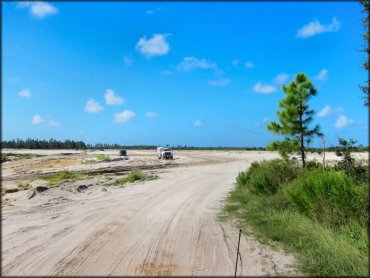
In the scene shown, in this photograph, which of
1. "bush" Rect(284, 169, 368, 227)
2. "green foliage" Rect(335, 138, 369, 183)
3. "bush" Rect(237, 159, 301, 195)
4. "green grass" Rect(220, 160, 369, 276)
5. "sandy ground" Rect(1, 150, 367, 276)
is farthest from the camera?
"bush" Rect(237, 159, 301, 195)

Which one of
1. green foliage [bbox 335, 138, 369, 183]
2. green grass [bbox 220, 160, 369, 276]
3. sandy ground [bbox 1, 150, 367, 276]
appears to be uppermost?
green foliage [bbox 335, 138, 369, 183]

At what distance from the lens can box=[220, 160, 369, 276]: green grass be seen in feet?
26.3

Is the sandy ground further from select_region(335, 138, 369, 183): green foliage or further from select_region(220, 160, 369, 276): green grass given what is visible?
select_region(335, 138, 369, 183): green foliage

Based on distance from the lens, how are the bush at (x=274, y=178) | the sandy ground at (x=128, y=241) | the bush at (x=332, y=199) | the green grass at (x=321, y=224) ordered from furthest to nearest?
the bush at (x=274, y=178)
the bush at (x=332, y=199)
the sandy ground at (x=128, y=241)
the green grass at (x=321, y=224)

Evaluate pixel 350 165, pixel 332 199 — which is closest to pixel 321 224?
pixel 332 199

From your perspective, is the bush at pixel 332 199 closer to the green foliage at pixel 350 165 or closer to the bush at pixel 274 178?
the green foliage at pixel 350 165

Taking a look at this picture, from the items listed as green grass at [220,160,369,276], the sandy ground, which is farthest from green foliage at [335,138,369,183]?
the sandy ground

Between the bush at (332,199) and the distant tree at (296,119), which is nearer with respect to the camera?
the bush at (332,199)

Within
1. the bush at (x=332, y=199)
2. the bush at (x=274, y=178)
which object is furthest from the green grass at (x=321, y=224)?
the bush at (x=274, y=178)

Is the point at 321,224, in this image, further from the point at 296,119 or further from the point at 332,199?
the point at 296,119

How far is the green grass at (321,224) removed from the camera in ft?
26.3

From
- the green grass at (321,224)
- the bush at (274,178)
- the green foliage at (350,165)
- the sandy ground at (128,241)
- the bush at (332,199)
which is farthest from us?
the bush at (274,178)

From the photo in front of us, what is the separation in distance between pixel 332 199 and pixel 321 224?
68 centimetres

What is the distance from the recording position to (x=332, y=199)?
1069 centimetres
